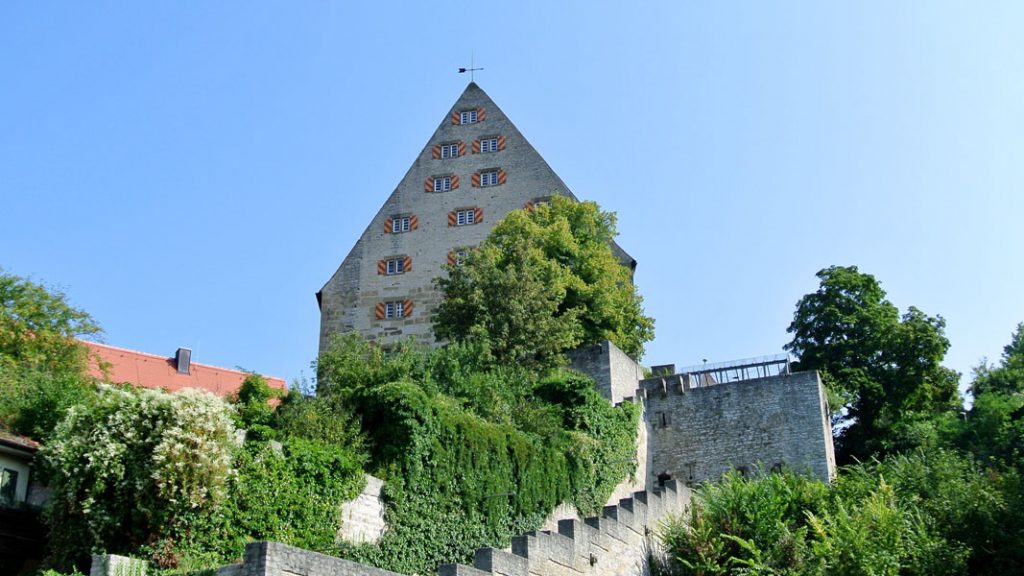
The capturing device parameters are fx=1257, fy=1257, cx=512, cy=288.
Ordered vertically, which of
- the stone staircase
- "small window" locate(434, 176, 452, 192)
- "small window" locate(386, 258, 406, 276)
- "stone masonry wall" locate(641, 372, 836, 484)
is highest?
"small window" locate(434, 176, 452, 192)

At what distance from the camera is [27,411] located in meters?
21.8

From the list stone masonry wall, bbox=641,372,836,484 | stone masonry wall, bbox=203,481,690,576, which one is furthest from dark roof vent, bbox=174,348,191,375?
stone masonry wall, bbox=203,481,690,576

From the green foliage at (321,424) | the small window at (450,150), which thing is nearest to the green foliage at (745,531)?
the green foliage at (321,424)

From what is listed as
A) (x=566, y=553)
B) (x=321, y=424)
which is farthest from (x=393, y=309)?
(x=566, y=553)

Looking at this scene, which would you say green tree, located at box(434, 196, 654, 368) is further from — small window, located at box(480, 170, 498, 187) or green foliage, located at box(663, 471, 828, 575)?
green foliage, located at box(663, 471, 828, 575)

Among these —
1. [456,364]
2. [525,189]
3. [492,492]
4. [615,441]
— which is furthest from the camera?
[525,189]

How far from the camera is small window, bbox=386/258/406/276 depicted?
42344 millimetres

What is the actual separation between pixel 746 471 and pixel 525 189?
1477 centimetres

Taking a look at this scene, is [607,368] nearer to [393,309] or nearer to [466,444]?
[466,444]

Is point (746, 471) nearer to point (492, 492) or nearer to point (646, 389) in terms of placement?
point (646, 389)

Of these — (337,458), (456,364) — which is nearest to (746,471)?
(456,364)

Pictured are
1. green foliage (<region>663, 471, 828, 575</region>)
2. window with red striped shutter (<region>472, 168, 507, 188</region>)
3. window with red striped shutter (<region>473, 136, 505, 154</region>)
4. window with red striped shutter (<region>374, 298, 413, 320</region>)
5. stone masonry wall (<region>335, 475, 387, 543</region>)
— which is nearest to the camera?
stone masonry wall (<region>335, 475, 387, 543</region>)

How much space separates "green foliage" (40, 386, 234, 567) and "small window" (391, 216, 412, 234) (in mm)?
24318

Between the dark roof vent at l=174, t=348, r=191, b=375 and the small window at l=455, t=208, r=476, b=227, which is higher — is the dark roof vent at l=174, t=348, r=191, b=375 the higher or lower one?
the lower one
